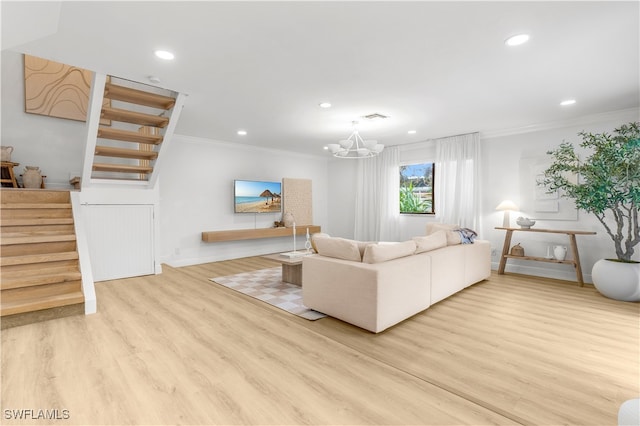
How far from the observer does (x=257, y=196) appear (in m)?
6.86

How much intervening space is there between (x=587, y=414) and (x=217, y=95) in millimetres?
4287

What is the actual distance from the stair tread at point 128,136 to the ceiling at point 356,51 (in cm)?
59

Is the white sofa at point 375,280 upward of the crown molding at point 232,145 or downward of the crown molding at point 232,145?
downward

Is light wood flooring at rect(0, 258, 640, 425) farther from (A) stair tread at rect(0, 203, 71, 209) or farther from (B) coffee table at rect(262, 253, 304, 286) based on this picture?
(A) stair tread at rect(0, 203, 71, 209)

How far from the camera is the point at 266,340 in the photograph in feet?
8.54

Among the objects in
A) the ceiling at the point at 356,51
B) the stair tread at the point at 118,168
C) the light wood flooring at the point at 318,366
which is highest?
the ceiling at the point at 356,51

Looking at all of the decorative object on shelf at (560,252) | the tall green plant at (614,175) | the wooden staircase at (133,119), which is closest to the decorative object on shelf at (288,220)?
the wooden staircase at (133,119)

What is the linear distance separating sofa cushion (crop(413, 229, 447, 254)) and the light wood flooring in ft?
2.27

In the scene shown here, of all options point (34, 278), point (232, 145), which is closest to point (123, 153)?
point (34, 278)

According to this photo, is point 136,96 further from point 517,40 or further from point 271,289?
point 517,40

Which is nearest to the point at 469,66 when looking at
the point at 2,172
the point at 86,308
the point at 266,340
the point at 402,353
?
the point at 402,353

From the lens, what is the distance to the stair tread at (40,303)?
2.83m

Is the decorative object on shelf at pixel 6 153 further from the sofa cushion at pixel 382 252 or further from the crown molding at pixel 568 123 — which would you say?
the crown molding at pixel 568 123

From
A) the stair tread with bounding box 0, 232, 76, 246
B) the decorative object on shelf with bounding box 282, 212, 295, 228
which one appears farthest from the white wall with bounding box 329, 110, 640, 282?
the stair tread with bounding box 0, 232, 76, 246
